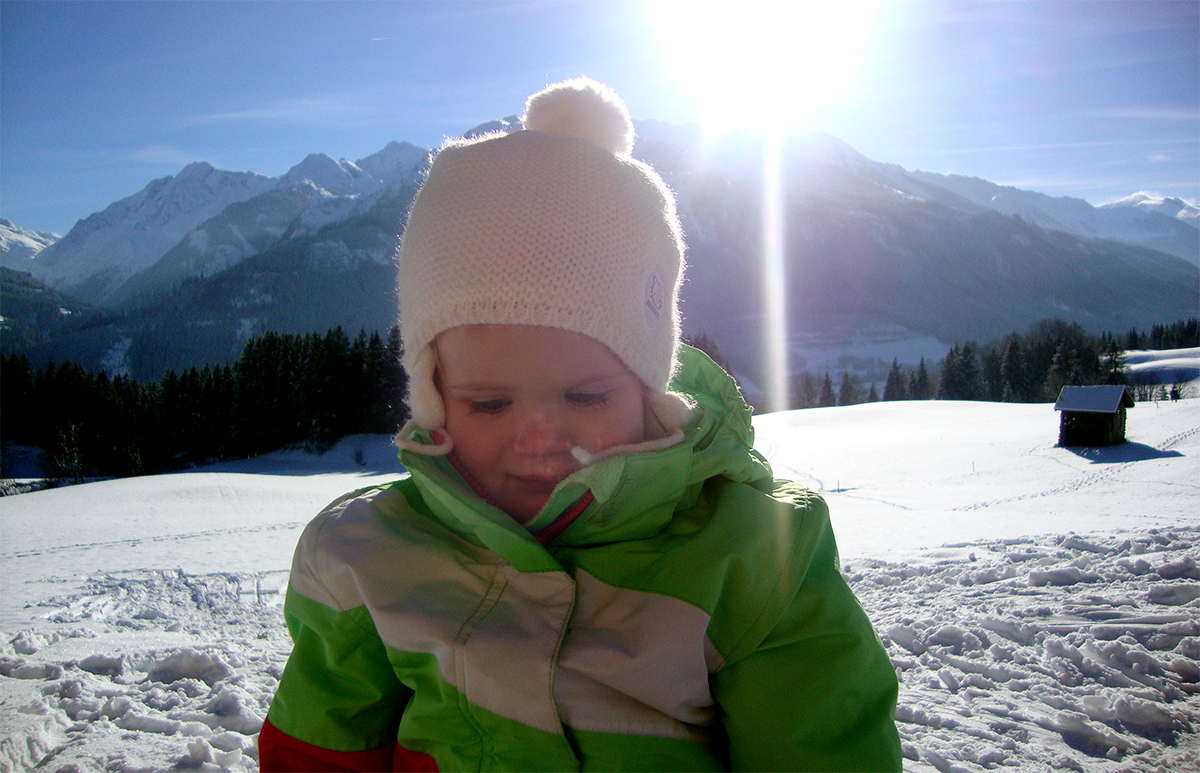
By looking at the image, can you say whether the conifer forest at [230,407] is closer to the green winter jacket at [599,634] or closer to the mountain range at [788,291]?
the green winter jacket at [599,634]

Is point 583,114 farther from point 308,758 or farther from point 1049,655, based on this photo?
point 1049,655

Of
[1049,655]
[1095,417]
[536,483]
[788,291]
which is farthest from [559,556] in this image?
[788,291]

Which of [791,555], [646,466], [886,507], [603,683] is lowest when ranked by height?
[886,507]

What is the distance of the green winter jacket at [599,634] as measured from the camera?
1.40 meters

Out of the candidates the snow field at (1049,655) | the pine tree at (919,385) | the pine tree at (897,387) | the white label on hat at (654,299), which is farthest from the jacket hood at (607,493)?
the pine tree at (919,385)

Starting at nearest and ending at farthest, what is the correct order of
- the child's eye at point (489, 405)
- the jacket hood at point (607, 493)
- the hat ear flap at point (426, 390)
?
1. the jacket hood at point (607, 493)
2. the child's eye at point (489, 405)
3. the hat ear flap at point (426, 390)

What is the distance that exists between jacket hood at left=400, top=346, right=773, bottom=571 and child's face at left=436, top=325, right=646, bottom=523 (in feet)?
0.27

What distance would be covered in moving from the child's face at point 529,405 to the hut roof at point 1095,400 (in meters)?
22.8

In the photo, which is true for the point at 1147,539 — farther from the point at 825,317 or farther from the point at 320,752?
the point at 825,317

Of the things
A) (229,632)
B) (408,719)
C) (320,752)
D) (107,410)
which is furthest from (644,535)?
(107,410)

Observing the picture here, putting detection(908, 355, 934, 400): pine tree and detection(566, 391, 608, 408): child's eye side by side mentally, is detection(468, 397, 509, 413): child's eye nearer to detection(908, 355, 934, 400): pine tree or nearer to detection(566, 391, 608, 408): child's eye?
detection(566, 391, 608, 408): child's eye

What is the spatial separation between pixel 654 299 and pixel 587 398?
394mm

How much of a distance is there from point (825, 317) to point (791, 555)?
151986 mm

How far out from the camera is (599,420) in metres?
1.61
